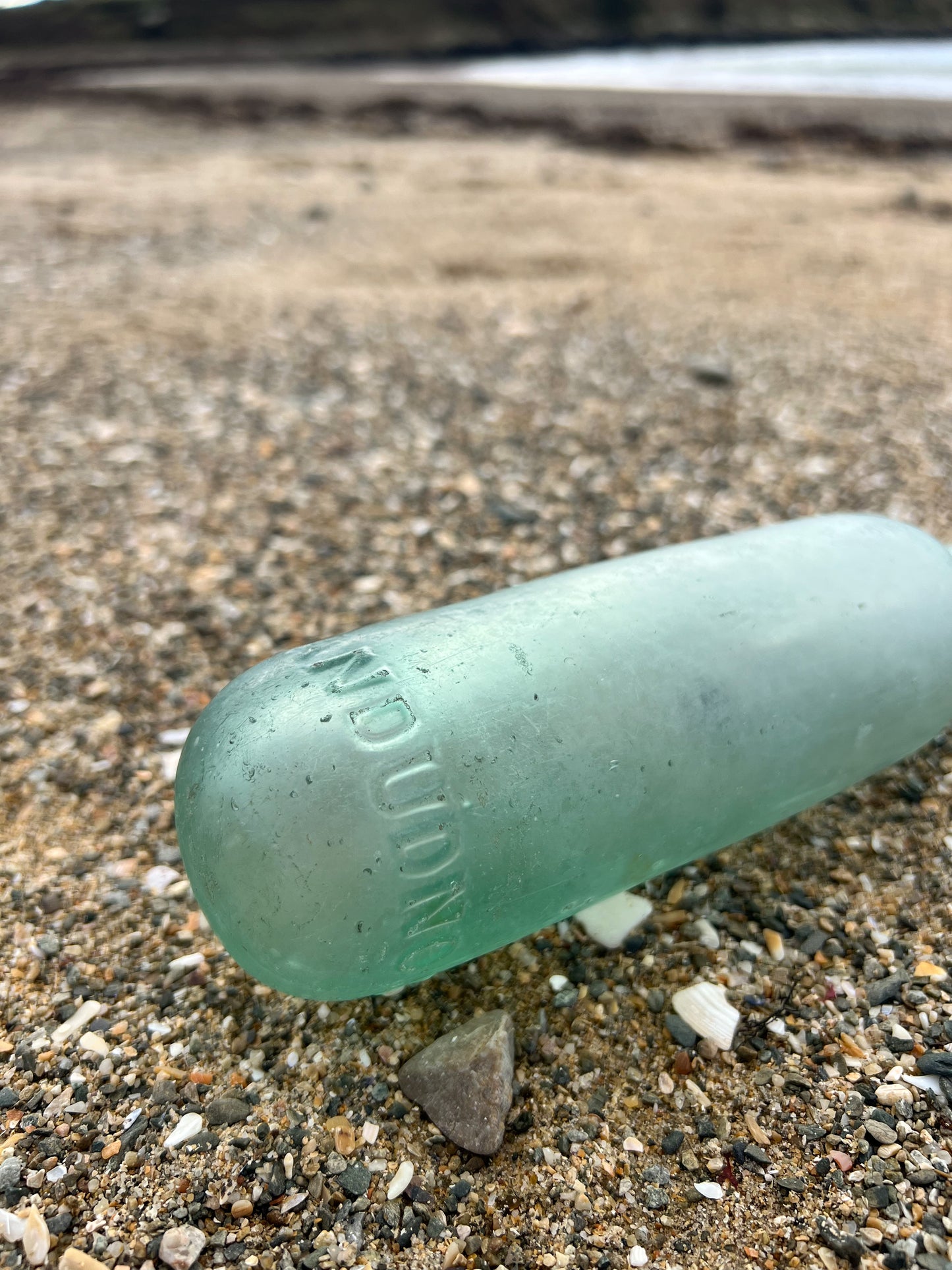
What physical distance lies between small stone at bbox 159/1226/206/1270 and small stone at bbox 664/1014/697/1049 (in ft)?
1.95

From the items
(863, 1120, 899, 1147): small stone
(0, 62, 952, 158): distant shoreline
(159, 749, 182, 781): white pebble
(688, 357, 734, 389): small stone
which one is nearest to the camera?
(863, 1120, 899, 1147): small stone

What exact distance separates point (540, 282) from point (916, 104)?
4.38m

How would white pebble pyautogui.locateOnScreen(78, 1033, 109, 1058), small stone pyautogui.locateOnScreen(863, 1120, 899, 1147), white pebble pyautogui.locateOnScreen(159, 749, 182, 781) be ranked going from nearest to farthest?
1. small stone pyautogui.locateOnScreen(863, 1120, 899, 1147)
2. white pebble pyautogui.locateOnScreen(78, 1033, 109, 1058)
3. white pebble pyautogui.locateOnScreen(159, 749, 182, 781)

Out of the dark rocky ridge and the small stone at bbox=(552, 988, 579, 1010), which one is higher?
the dark rocky ridge

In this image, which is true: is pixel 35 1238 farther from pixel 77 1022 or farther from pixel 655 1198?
pixel 655 1198

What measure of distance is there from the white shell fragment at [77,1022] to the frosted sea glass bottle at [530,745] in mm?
302

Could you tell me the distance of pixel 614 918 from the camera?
1321 millimetres

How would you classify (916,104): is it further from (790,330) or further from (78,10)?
(78,10)

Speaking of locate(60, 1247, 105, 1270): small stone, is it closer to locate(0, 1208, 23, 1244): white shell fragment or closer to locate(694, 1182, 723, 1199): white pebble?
locate(0, 1208, 23, 1244): white shell fragment

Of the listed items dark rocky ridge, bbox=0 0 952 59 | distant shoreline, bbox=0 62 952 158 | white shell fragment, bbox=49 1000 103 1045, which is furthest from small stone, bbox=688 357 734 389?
dark rocky ridge, bbox=0 0 952 59

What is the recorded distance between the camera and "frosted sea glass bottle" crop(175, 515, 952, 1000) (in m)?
0.98

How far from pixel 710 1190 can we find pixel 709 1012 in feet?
0.73

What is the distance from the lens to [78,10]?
978cm

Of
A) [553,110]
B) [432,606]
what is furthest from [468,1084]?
[553,110]
